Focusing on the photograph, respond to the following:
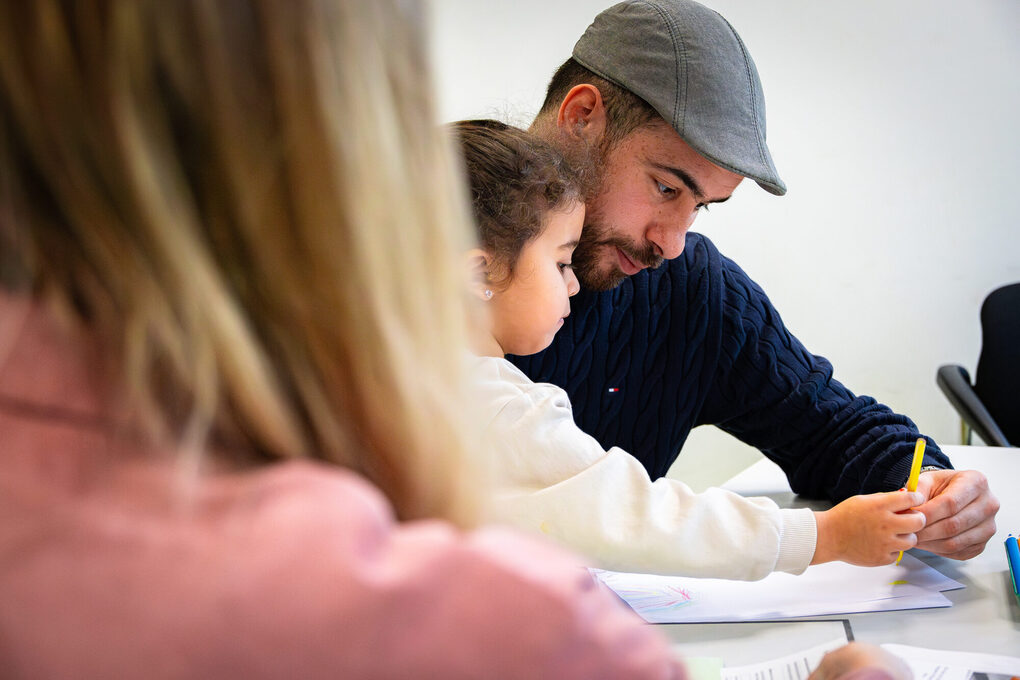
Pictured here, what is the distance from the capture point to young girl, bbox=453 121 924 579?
96 centimetres

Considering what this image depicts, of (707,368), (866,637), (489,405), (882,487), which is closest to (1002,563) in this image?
(882,487)

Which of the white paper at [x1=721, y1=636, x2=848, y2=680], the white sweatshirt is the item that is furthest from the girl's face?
the white paper at [x1=721, y1=636, x2=848, y2=680]

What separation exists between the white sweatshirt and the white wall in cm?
180

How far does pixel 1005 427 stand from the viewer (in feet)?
7.40

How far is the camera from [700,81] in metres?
1.35

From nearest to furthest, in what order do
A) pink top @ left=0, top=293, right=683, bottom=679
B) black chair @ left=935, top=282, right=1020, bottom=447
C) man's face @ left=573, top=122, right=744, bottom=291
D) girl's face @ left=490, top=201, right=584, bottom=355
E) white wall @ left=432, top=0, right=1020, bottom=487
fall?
1. pink top @ left=0, top=293, right=683, bottom=679
2. girl's face @ left=490, top=201, right=584, bottom=355
3. man's face @ left=573, top=122, right=744, bottom=291
4. black chair @ left=935, top=282, right=1020, bottom=447
5. white wall @ left=432, top=0, right=1020, bottom=487

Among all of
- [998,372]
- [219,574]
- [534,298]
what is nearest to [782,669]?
[534,298]

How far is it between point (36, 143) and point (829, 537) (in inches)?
38.5

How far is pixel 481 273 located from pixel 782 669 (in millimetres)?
639

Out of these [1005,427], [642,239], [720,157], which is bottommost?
[1005,427]

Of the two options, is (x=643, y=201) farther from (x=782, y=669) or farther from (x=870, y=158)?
(x=870, y=158)

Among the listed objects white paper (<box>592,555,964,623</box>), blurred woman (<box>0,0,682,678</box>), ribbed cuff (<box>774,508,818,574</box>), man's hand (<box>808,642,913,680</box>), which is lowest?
white paper (<box>592,555,964,623</box>)

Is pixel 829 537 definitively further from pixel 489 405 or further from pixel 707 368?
pixel 707 368

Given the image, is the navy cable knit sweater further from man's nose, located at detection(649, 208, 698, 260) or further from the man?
man's nose, located at detection(649, 208, 698, 260)
